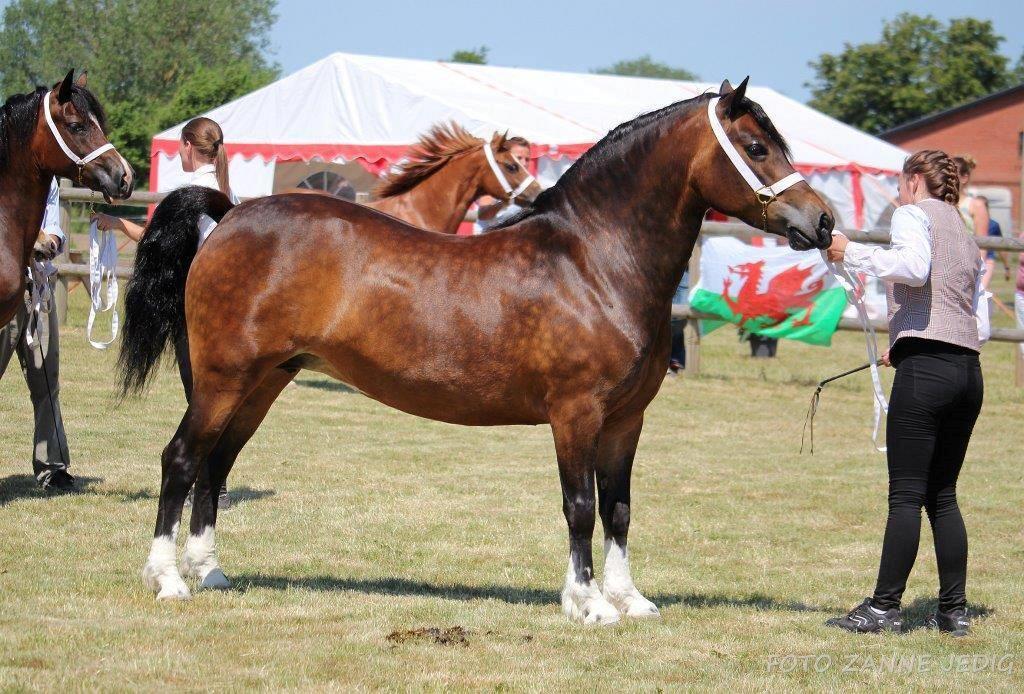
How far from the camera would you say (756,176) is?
498 centimetres

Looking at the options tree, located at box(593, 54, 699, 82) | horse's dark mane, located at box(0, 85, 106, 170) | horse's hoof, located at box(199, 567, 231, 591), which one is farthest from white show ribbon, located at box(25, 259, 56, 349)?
tree, located at box(593, 54, 699, 82)

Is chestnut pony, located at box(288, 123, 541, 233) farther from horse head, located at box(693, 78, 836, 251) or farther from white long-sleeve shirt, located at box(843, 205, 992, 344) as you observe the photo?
white long-sleeve shirt, located at box(843, 205, 992, 344)

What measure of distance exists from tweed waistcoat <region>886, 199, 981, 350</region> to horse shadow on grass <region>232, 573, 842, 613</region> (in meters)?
1.48

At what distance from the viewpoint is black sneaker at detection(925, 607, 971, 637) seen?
17.1 feet

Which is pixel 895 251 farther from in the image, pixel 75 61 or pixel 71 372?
pixel 75 61

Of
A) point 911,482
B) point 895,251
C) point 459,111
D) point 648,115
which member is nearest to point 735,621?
point 911,482

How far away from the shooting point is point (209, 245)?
5.39 meters

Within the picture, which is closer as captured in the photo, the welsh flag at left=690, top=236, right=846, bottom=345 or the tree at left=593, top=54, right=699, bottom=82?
the welsh flag at left=690, top=236, right=846, bottom=345

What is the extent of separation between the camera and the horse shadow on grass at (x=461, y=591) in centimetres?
563

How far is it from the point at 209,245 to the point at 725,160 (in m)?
2.31

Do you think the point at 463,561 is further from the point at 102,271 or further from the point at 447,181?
the point at 447,181

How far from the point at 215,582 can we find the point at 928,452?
324 cm

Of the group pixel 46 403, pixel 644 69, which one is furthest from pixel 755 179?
pixel 644 69

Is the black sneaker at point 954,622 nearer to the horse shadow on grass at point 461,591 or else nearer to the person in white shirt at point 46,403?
the horse shadow on grass at point 461,591
